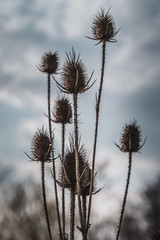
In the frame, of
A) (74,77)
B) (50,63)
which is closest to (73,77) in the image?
(74,77)

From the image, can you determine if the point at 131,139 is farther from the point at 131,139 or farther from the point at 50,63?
the point at 50,63

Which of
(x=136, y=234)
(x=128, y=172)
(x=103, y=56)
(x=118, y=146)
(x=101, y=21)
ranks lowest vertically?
(x=136, y=234)

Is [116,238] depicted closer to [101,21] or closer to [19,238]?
[101,21]

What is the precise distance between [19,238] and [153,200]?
1800cm

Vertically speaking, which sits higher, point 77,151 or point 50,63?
point 50,63

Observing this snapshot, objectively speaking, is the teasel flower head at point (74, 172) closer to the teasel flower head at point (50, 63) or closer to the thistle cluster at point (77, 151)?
the thistle cluster at point (77, 151)

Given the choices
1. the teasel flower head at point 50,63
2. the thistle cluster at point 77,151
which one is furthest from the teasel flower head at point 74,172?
the teasel flower head at point 50,63

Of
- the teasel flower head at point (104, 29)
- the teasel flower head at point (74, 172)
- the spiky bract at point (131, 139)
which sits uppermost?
the teasel flower head at point (104, 29)

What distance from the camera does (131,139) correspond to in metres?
7.02

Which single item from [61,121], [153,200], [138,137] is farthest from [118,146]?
[153,200]

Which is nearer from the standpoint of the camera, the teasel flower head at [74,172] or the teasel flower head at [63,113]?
the teasel flower head at [74,172]

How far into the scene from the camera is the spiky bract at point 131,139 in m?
6.92

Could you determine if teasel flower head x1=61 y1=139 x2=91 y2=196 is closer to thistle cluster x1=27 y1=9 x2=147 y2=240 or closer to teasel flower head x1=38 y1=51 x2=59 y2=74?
thistle cluster x1=27 y1=9 x2=147 y2=240

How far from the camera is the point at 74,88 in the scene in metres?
5.05
